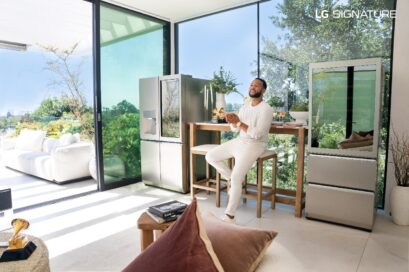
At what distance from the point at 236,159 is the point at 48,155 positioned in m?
3.36

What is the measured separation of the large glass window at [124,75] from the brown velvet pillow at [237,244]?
3.52m

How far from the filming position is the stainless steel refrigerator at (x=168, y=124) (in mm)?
4023

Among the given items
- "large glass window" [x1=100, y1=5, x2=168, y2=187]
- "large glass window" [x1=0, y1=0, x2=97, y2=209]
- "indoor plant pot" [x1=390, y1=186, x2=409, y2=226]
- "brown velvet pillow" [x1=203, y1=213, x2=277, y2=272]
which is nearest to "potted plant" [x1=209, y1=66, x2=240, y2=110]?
"large glass window" [x1=100, y1=5, x2=168, y2=187]

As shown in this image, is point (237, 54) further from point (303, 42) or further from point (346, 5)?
point (346, 5)

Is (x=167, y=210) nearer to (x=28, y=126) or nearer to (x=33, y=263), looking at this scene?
(x=33, y=263)

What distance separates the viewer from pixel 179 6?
4.25m

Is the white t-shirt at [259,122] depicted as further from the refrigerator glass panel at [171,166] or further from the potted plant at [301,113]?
the refrigerator glass panel at [171,166]

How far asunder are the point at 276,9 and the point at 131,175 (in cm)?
318

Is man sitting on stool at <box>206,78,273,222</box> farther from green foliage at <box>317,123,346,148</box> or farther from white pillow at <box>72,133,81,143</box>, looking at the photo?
white pillow at <box>72,133,81,143</box>

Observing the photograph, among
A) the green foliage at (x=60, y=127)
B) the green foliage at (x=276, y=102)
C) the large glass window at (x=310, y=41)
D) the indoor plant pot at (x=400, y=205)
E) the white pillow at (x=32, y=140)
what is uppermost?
the large glass window at (x=310, y=41)

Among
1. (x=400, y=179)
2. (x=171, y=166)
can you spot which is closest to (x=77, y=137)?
(x=171, y=166)

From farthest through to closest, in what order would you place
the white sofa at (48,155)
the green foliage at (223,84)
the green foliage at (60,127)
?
the green foliage at (60,127)
the white sofa at (48,155)
the green foliage at (223,84)

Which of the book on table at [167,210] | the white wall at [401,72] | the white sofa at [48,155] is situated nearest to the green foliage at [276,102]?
the white wall at [401,72]

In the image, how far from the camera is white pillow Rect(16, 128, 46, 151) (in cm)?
516
